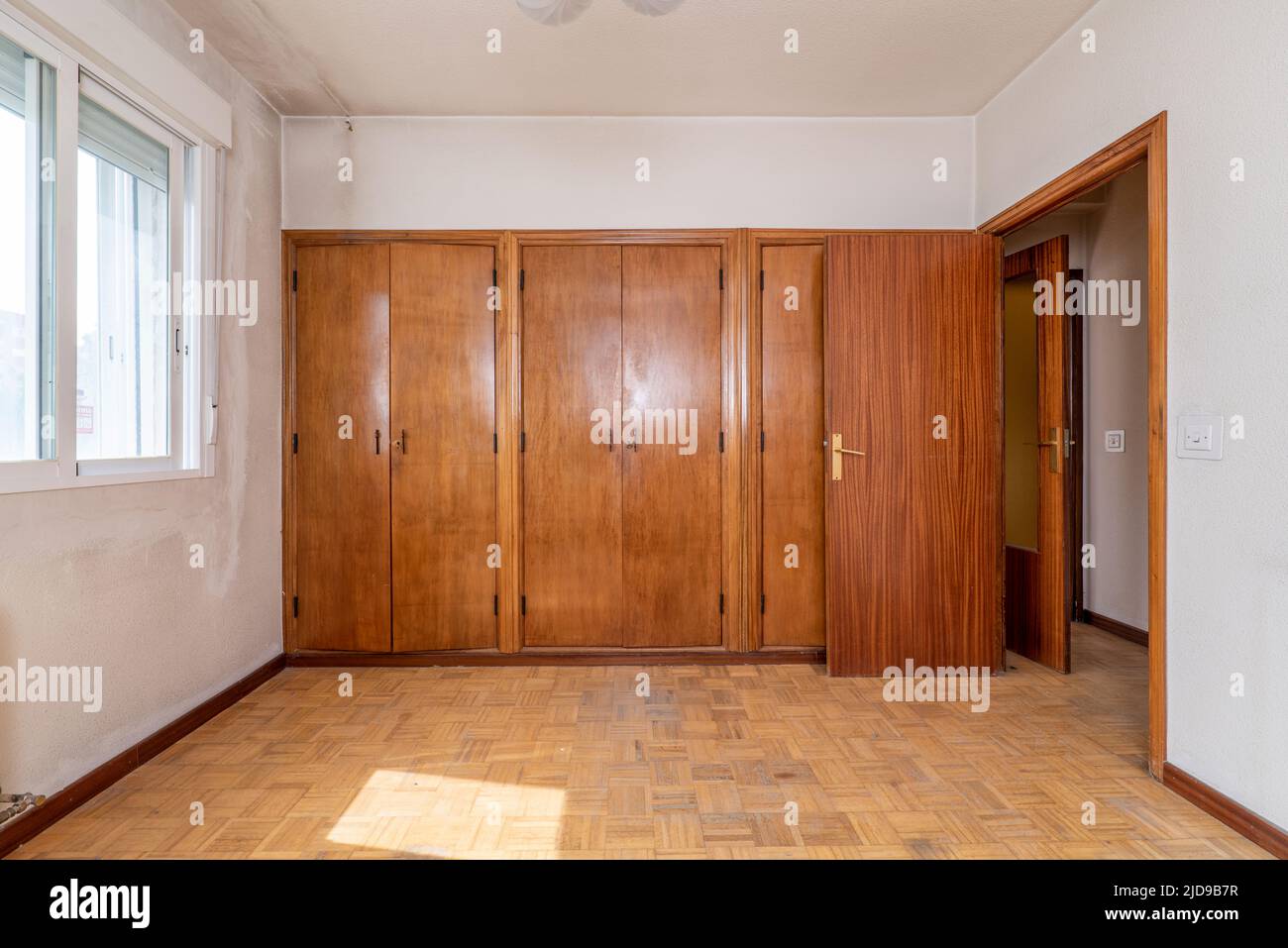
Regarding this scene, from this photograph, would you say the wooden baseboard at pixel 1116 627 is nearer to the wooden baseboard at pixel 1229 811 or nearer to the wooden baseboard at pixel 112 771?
the wooden baseboard at pixel 1229 811

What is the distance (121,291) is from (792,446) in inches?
112

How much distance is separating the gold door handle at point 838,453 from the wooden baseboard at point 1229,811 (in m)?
1.66

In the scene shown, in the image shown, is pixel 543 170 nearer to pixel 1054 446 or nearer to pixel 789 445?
pixel 789 445

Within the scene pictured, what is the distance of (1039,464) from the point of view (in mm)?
3857

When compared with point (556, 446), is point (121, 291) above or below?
above

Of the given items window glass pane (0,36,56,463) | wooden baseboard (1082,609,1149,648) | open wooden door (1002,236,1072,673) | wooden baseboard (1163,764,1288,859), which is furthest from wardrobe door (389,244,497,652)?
wooden baseboard (1082,609,1149,648)

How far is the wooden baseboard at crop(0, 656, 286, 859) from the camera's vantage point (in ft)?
6.76

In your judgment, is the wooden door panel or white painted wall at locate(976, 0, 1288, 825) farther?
the wooden door panel

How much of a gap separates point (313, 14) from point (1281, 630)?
3721 mm

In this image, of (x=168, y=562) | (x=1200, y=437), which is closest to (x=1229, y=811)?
(x=1200, y=437)

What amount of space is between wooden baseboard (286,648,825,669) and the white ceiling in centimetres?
267

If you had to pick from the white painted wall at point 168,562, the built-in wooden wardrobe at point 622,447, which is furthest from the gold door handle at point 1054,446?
the white painted wall at point 168,562

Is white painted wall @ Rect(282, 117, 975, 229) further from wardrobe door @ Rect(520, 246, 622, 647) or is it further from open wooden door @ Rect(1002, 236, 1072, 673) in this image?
open wooden door @ Rect(1002, 236, 1072, 673)

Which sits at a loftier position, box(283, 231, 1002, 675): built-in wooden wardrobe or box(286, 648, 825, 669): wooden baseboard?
box(283, 231, 1002, 675): built-in wooden wardrobe
